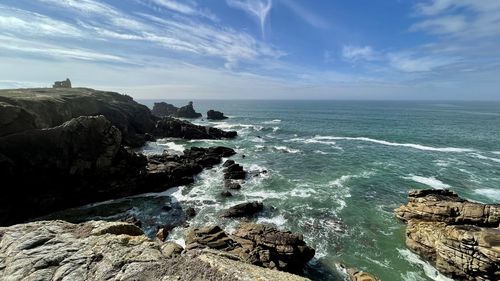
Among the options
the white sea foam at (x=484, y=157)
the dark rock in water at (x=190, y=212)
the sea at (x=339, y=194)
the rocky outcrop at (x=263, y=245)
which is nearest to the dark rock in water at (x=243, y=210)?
the sea at (x=339, y=194)

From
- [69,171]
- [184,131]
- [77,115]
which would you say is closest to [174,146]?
[184,131]

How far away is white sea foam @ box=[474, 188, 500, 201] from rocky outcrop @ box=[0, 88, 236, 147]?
188ft

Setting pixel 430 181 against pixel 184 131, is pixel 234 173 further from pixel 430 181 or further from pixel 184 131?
pixel 184 131

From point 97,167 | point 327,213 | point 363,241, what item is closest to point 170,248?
point 363,241

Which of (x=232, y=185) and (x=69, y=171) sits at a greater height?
(x=69, y=171)

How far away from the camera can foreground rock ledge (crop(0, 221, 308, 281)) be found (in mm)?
8266

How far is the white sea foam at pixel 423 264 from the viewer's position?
20938 mm

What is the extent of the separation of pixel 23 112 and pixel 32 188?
589 inches

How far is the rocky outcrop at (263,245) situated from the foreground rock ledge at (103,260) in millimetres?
10815

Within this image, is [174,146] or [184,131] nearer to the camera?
[174,146]

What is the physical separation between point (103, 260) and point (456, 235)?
24.9 metres

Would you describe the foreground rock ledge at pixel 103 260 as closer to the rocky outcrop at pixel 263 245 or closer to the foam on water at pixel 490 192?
the rocky outcrop at pixel 263 245

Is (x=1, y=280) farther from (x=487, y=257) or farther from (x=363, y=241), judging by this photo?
(x=487, y=257)

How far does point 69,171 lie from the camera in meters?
33.0
